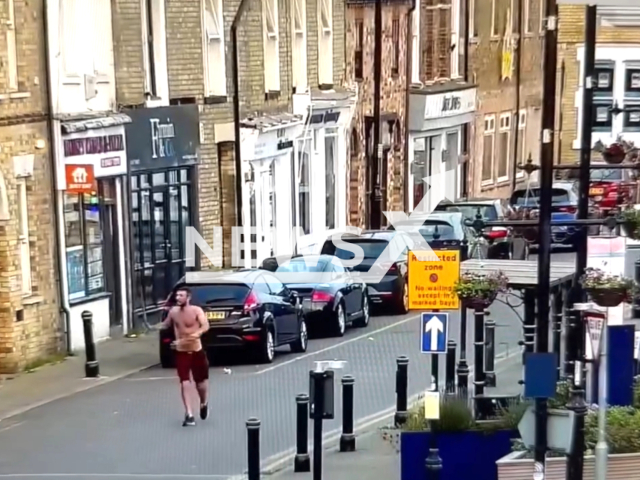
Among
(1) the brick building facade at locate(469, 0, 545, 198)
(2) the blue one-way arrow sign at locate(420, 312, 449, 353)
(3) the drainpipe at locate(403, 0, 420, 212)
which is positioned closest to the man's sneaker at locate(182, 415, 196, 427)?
(2) the blue one-way arrow sign at locate(420, 312, 449, 353)

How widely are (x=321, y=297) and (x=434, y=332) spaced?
11632 mm

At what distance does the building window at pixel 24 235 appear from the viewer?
24391 mm

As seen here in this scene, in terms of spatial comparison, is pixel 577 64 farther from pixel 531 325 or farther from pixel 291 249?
pixel 531 325

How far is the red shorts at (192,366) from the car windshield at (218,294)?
14.7ft

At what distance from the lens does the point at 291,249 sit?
1428 inches

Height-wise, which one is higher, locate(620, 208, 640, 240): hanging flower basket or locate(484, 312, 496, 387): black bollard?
locate(620, 208, 640, 240): hanging flower basket

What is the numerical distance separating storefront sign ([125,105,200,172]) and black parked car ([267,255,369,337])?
11.2 ft

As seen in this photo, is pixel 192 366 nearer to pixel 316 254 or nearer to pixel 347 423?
pixel 347 423

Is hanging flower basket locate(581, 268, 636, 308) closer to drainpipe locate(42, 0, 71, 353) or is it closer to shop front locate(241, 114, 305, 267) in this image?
drainpipe locate(42, 0, 71, 353)

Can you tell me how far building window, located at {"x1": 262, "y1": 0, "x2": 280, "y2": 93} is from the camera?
34594mm

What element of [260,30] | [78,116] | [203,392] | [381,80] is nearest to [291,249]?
[260,30]

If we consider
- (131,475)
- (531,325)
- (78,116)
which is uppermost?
(78,116)

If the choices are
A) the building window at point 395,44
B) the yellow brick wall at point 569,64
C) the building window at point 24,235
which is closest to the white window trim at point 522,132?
the yellow brick wall at point 569,64

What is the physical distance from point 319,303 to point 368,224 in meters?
15.4
